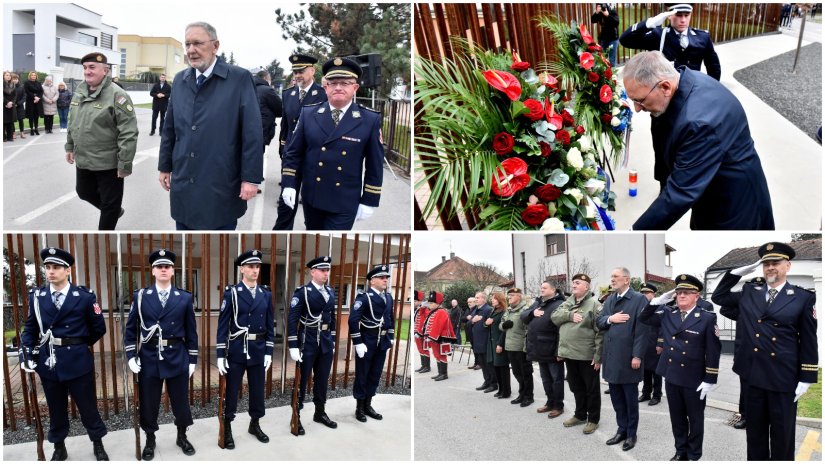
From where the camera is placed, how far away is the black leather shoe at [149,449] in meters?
4.00

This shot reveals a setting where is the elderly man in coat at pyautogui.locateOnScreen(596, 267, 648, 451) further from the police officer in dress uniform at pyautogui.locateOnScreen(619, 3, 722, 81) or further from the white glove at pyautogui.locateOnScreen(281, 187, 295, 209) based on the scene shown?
the police officer in dress uniform at pyautogui.locateOnScreen(619, 3, 722, 81)

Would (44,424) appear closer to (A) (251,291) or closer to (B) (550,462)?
(A) (251,291)

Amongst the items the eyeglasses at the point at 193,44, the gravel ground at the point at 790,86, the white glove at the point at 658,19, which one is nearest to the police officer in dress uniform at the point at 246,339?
the eyeglasses at the point at 193,44

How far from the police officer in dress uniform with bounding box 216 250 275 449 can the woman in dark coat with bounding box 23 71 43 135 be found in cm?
845

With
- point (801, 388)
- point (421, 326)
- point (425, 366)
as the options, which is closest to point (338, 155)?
point (421, 326)

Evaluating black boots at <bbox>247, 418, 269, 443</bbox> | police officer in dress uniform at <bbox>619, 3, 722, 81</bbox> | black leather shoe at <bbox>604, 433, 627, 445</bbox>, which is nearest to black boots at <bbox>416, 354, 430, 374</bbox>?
black boots at <bbox>247, 418, 269, 443</bbox>

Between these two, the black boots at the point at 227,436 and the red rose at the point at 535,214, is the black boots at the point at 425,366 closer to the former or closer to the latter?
the black boots at the point at 227,436

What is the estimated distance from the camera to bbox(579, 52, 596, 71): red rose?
186 inches

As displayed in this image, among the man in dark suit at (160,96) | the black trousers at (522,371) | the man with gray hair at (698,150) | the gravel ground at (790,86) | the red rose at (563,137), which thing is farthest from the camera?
the man in dark suit at (160,96)

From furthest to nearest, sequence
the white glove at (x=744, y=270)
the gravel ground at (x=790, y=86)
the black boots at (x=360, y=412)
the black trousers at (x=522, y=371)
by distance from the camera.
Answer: the gravel ground at (x=790, y=86), the black boots at (x=360, y=412), the black trousers at (x=522, y=371), the white glove at (x=744, y=270)

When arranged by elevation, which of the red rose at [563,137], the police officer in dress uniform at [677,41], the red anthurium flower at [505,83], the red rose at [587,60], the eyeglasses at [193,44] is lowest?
the red rose at [563,137]

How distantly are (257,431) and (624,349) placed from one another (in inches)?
107

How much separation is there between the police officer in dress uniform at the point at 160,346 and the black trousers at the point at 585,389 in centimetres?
278

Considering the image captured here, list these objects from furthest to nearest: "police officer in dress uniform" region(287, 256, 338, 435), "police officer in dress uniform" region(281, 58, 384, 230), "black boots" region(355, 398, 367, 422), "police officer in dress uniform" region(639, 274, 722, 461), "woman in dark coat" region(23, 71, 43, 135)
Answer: "woman in dark coat" region(23, 71, 43, 135) → "black boots" region(355, 398, 367, 422) → "police officer in dress uniform" region(287, 256, 338, 435) → "police officer in dress uniform" region(281, 58, 384, 230) → "police officer in dress uniform" region(639, 274, 722, 461)
